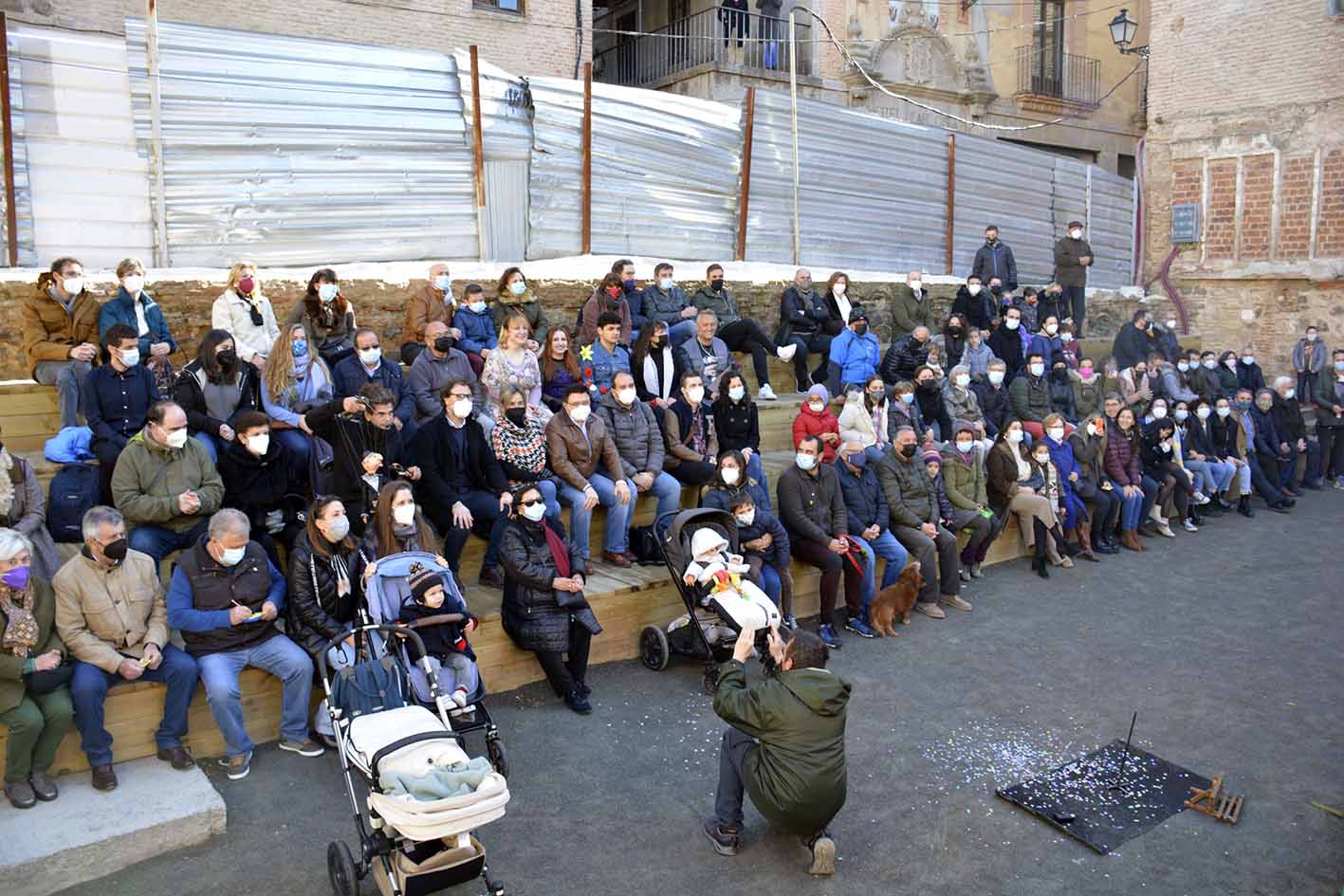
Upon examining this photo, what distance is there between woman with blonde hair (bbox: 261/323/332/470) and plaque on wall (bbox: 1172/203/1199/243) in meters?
18.2

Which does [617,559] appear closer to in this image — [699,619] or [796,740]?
[699,619]

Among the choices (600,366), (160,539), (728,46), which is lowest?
(160,539)

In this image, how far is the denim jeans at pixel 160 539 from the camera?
7059 mm

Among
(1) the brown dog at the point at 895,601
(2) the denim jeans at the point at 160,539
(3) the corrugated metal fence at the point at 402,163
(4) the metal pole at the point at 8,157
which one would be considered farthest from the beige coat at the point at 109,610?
(1) the brown dog at the point at 895,601

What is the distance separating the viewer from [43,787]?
579 centimetres

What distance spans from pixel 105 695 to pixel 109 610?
0.47m

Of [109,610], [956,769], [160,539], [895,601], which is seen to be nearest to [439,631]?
[109,610]

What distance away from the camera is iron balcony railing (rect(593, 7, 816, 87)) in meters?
23.0

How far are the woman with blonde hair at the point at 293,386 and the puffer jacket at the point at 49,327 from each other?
138 centimetres

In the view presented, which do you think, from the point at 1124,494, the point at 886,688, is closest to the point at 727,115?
the point at 1124,494

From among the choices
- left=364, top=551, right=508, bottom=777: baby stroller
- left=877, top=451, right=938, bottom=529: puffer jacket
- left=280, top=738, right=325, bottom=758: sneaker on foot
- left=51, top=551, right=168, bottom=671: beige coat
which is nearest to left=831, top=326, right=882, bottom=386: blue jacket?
left=877, top=451, right=938, bottom=529: puffer jacket

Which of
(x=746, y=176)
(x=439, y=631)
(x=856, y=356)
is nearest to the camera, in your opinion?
(x=439, y=631)

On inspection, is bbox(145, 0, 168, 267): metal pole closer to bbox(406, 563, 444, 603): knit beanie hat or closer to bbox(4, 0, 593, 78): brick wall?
bbox(4, 0, 593, 78): brick wall

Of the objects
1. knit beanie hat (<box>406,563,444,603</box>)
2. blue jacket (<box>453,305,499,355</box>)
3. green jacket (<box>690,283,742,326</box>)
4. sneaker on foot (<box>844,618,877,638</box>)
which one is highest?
green jacket (<box>690,283,742,326</box>)
